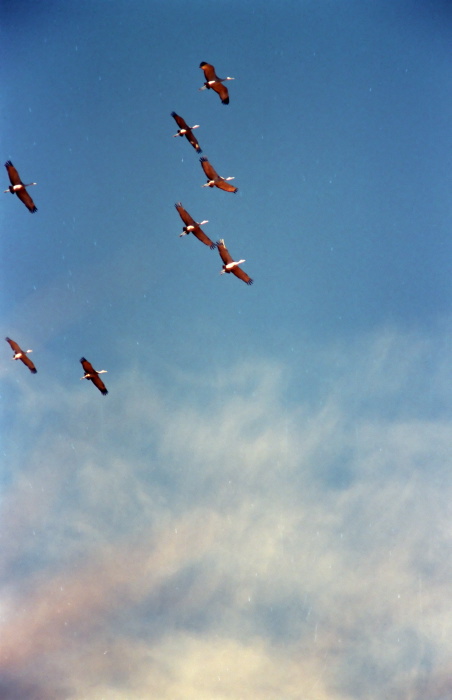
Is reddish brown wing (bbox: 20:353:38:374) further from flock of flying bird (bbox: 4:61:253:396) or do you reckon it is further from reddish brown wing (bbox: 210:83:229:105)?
reddish brown wing (bbox: 210:83:229:105)

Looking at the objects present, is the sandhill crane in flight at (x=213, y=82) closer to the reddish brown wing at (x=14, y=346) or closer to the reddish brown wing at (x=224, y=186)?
the reddish brown wing at (x=224, y=186)

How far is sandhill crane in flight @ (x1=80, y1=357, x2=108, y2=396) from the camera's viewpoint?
70312 mm

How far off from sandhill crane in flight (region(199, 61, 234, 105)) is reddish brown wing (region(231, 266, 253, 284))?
37.7 feet

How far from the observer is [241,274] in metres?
66.8

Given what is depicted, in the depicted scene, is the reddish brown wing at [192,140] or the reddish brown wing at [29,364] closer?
the reddish brown wing at [192,140]

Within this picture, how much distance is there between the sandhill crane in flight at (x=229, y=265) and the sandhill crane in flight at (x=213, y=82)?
9979 mm

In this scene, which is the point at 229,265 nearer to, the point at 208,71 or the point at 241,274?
the point at 241,274

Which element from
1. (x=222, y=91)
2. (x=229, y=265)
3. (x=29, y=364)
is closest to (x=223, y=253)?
(x=229, y=265)

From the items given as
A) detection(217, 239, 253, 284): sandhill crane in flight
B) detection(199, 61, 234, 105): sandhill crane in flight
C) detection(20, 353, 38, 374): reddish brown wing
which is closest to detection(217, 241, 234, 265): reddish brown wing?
detection(217, 239, 253, 284): sandhill crane in flight

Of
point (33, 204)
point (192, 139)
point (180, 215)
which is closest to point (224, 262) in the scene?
point (180, 215)

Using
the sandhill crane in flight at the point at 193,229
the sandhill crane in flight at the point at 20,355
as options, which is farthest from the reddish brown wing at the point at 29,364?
the sandhill crane in flight at the point at 193,229

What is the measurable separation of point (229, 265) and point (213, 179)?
20.4 feet

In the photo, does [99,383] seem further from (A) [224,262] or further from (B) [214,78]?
(B) [214,78]

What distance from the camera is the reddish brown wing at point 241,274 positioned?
66500 mm
